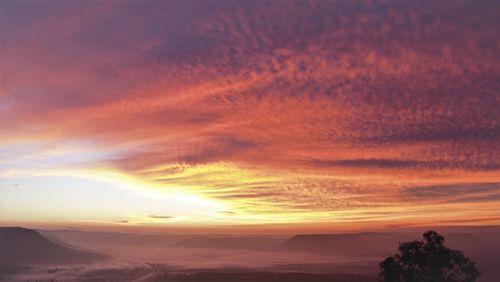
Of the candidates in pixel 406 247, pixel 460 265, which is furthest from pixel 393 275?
pixel 460 265

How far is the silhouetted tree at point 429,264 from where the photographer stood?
4753 cm

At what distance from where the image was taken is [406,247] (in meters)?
49.7

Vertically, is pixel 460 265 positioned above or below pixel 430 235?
below

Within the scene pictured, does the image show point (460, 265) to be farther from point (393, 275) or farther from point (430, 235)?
point (393, 275)

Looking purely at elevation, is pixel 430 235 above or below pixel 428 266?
above

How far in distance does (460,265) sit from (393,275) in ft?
23.8

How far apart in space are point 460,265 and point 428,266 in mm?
3312

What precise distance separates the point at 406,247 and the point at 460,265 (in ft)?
19.1

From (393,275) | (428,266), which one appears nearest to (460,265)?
(428,266)

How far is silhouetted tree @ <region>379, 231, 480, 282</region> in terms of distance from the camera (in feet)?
156

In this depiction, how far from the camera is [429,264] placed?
48562 millimetres

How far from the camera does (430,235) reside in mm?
49062

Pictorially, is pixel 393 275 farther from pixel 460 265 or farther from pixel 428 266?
pixel 460 265

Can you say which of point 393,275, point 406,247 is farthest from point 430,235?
point 393,275
